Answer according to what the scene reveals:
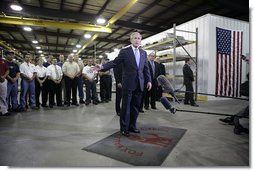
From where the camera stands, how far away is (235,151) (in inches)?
89.0

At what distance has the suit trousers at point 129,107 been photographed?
9.32 ft

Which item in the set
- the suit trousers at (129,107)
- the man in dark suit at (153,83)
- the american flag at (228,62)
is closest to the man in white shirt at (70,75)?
the man in dark suit at (153,83)

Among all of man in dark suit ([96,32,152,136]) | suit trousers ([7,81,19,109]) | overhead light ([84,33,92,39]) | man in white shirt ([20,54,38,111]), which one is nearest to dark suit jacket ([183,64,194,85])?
man in dark suit ([96,32,152,136])

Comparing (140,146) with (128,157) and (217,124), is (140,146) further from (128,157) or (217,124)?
(217,124)

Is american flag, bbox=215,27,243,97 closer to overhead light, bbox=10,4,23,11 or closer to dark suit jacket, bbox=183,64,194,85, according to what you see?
dark suit jacket, bbox=183,64,194,85

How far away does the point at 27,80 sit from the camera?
501 centimetres

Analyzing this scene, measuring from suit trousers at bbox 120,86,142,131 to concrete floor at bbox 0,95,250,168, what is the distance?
1.08 ft

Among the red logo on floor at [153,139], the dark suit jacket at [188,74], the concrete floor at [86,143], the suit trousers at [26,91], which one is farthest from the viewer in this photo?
the dark suit jacket at [188,74]

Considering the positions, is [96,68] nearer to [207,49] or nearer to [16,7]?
[207,49]

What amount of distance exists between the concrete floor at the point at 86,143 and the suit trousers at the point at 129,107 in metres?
0.33

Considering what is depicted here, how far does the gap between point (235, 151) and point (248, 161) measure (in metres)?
0.25

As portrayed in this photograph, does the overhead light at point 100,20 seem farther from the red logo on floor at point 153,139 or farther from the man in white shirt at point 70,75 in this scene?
the red logo on floor at point 153,139

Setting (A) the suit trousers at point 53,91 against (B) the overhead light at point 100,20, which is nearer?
(A) the suit trousers at point 53,91

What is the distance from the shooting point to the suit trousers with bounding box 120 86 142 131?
9.32ft
